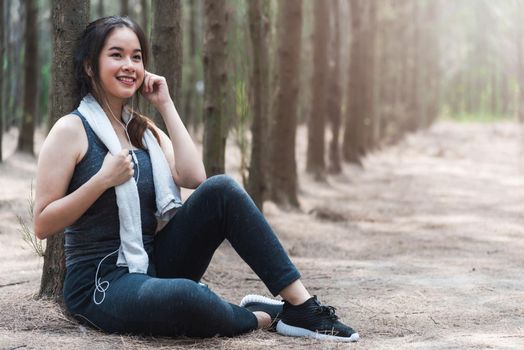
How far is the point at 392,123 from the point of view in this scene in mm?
27000

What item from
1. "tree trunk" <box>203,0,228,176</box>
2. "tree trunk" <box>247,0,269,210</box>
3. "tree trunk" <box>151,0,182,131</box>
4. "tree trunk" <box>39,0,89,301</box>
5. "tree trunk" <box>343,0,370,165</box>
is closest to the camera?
"tree trunk" <box>39,0,89,301</box>

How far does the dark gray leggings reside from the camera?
3.45m

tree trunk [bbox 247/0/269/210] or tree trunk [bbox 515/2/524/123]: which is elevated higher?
tree trunk [bbox 515/2/524/123]

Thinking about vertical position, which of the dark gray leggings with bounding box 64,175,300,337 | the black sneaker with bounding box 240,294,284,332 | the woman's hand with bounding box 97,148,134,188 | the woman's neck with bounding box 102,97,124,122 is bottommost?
the black sneaker with bounding box 240,294,284,332

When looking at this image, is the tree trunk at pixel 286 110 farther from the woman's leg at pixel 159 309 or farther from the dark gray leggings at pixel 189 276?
the woman's leg at pixel 159 309

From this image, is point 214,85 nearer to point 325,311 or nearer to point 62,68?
point 62,68

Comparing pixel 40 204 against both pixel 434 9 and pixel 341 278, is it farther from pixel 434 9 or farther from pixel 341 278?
pixel 434 9

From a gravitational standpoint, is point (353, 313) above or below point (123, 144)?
below

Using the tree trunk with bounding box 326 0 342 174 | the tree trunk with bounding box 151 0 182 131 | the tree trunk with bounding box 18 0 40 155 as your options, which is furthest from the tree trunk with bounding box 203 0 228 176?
the tree trunk with bounding box 326 0 342 174

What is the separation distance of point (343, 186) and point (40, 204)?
35.1 ft

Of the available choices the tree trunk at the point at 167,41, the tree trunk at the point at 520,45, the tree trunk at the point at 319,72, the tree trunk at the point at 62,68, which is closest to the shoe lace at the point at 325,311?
the tree trunk at the point at 62,68

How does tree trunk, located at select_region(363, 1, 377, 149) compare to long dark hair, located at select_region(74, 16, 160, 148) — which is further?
tree trunk, located at select_region(363, 1, 377, 149)

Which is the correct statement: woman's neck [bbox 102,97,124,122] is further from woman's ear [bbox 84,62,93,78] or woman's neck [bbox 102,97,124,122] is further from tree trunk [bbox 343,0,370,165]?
tree trunk [bbox 343,0,370,165]

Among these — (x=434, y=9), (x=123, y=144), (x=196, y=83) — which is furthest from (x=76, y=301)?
(x=434, y=9)
